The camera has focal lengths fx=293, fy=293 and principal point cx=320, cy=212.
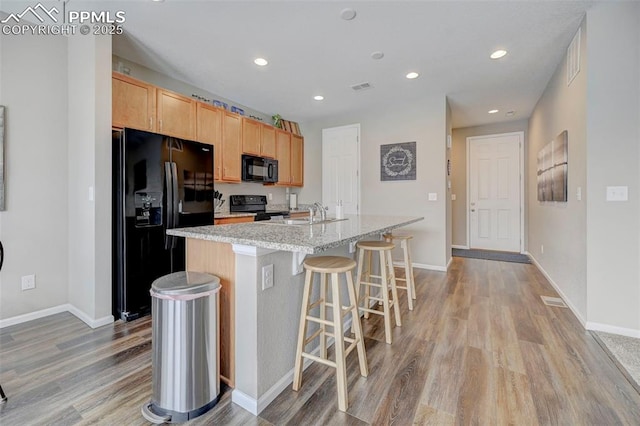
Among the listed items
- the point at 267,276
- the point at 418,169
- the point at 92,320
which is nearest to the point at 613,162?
the point at 418,169

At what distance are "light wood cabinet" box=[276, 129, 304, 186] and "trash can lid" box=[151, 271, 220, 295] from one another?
3.65 meters

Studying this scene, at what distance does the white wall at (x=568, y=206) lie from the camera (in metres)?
2.49

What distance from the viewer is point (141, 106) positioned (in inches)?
118

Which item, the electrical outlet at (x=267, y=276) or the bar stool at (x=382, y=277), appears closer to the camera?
the electrical outlet at (x=267, y=276)

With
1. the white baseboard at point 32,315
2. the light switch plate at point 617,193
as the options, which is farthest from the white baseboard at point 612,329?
the white baseboard at point 32,315

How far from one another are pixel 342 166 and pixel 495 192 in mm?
3186

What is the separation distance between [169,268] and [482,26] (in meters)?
3.59

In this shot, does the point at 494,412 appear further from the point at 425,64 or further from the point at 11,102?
the point at 11,102

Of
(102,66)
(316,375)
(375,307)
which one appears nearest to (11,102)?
(102,66)

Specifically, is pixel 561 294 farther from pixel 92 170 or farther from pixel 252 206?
pixel 92 170

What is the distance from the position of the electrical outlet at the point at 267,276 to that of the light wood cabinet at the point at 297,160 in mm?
3961

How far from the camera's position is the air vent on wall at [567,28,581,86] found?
2600mm

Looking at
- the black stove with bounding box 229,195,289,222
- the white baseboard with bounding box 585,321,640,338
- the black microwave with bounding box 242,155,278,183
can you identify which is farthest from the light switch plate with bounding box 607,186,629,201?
the black microwave with bounding box 242,155,278,183

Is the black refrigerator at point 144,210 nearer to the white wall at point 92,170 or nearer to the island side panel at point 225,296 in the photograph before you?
the white wall at point 92,170
